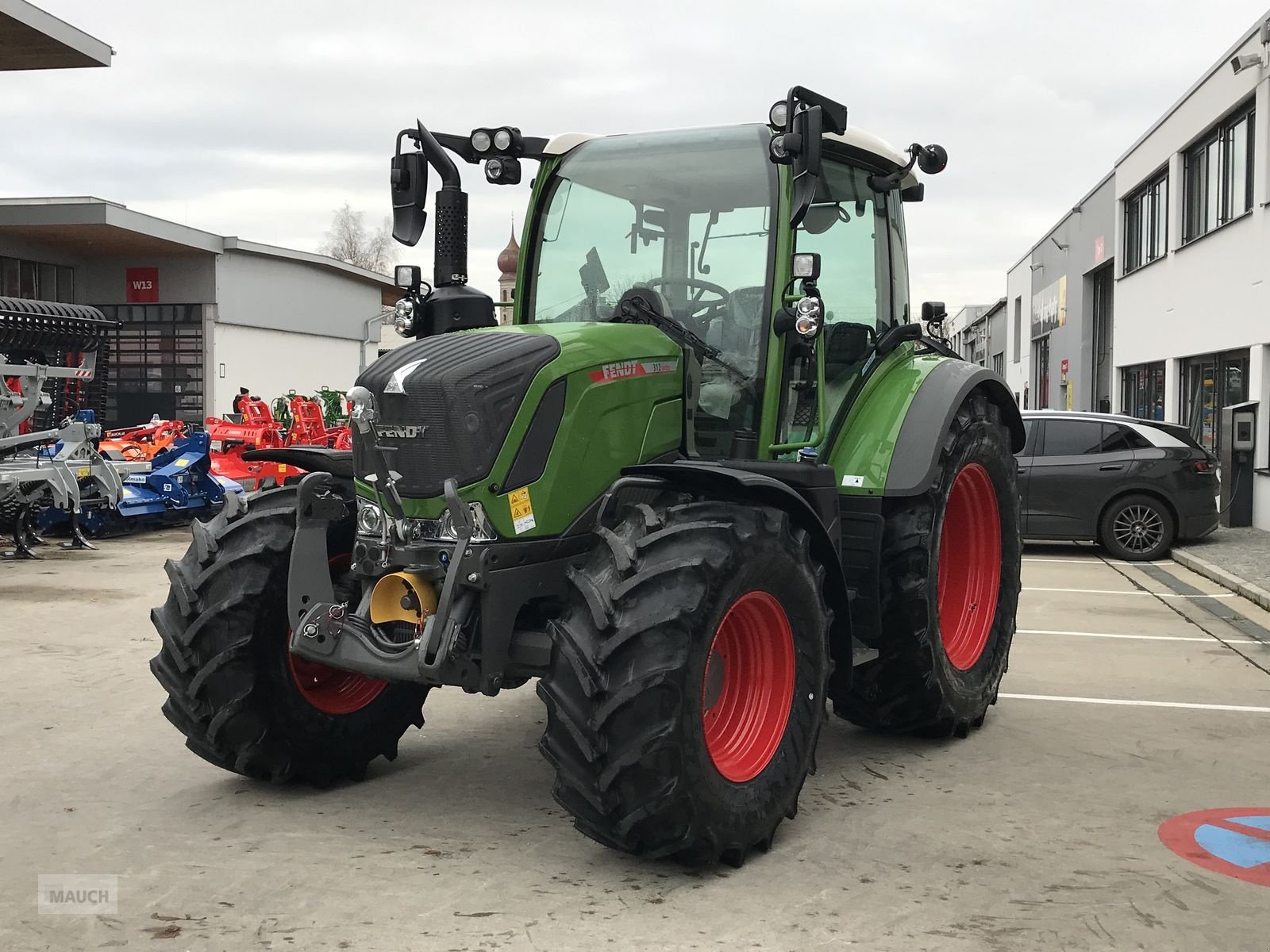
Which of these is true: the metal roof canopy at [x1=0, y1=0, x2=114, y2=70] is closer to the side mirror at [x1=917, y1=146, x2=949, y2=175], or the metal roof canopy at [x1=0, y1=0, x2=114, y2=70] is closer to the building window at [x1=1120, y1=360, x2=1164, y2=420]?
the side mirror at [x1=917, y1=146, x2=949, y2=175]

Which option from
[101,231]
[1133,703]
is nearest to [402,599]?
[1133,703]

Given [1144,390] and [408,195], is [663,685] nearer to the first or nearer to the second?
[408,195]

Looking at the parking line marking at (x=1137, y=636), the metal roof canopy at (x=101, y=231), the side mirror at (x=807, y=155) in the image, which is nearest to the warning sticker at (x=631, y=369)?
the side mirror at (x=807, y=155)

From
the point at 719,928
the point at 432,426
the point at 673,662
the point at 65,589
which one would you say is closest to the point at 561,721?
the point at 673,662

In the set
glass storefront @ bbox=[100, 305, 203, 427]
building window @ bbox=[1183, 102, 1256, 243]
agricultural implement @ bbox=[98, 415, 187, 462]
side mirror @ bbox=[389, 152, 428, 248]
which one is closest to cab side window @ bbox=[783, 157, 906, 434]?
side mirror @ bbox=[389, 152, 428, 248]

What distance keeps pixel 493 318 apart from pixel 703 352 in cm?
91

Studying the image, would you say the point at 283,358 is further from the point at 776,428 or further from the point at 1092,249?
the point at 776,428

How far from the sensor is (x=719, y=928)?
387cm

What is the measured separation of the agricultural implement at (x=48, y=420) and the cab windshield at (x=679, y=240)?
9357mm

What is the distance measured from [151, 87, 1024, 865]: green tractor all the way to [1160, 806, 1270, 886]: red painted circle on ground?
123 centimetres

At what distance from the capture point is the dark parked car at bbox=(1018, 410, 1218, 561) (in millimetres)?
13945

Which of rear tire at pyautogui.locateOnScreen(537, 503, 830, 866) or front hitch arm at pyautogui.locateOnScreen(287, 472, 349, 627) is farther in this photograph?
front hitch arm at pyautogui.locateOnScreen(287, 472, 349, 627)

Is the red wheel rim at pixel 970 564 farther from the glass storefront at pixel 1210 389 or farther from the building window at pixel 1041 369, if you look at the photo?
the building window at pixel 1041 369

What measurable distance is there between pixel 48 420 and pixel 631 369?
1230 centimetres
